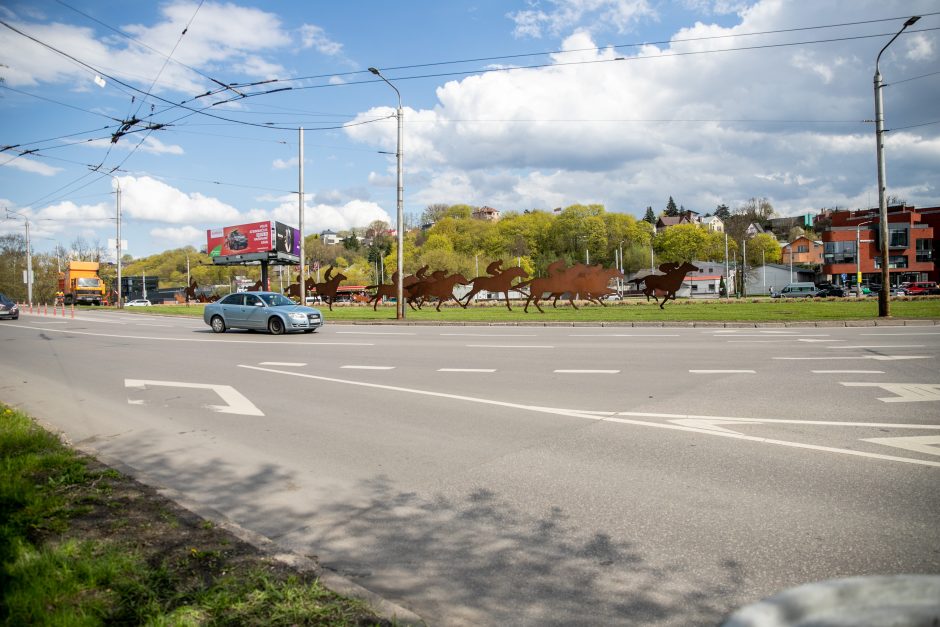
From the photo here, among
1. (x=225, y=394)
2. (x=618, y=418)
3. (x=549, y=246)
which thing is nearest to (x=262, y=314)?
(x=225, y=394)

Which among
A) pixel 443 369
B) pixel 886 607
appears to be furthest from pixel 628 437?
pixel 443 369

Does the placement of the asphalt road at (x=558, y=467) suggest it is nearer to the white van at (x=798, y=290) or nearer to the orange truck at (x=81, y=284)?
the white van at (x=798, y=290)

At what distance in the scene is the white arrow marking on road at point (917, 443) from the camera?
5.01 meters

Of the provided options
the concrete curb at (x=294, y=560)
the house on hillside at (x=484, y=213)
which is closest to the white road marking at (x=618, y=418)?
the concrete curb at (x=294, y=560)

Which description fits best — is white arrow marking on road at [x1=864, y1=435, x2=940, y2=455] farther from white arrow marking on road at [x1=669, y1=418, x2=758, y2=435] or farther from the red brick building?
the red brick building

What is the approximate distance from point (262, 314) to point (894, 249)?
293ft

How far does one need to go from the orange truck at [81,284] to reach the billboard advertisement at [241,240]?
25.7 meters

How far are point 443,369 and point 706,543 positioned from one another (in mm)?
7328

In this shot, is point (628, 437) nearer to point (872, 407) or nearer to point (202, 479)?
point (872, 407)

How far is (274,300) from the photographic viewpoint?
20.9m

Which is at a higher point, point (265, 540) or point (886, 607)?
point (886, 607)

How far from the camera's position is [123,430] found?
6770 mm

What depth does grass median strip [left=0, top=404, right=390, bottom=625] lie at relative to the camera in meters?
2.60

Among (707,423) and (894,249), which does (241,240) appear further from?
(894,249)
